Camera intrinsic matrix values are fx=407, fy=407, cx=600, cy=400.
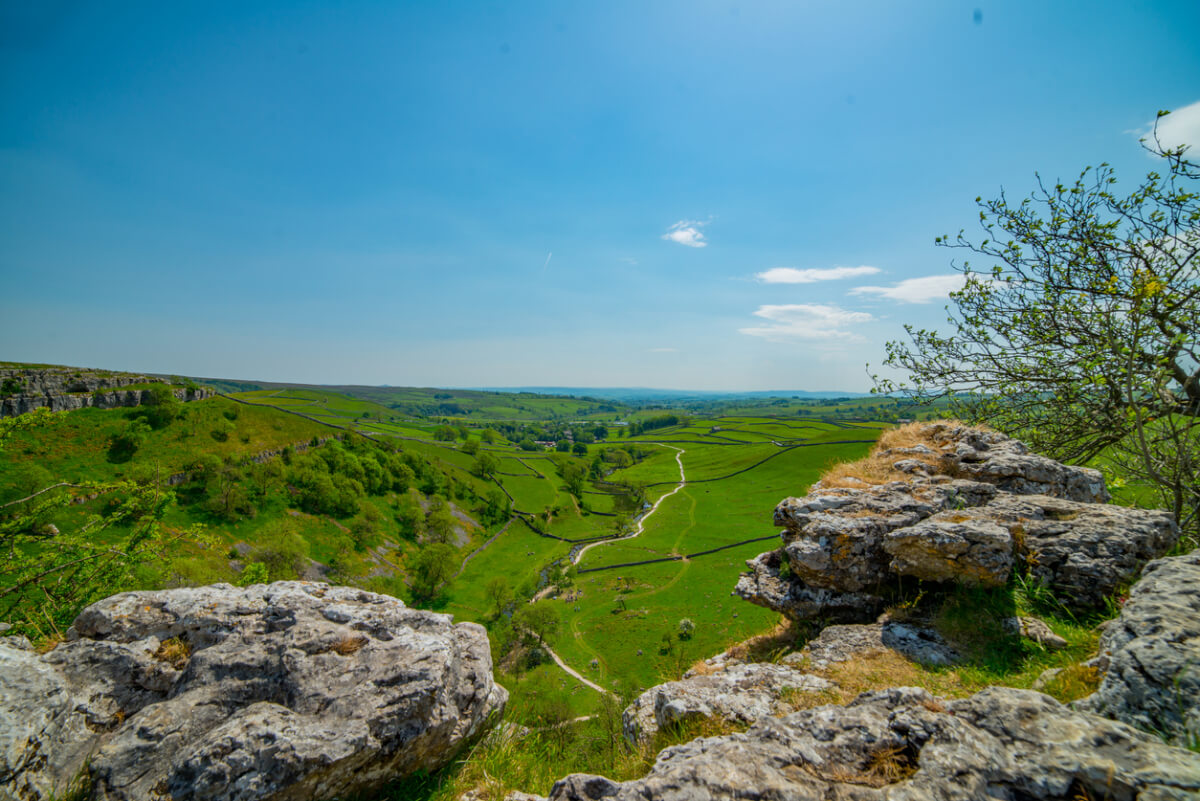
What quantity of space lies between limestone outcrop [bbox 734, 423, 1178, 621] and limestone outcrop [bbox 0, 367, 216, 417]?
70.9m

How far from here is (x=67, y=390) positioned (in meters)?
60.9

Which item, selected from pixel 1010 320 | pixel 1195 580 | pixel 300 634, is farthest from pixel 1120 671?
pixel 1010 320

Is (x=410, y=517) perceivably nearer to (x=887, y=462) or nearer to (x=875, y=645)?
(x=887, y=462)

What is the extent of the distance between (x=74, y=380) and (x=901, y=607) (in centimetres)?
10188

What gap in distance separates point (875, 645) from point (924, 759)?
4.98 metres

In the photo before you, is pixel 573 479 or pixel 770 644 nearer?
pixel 770 644

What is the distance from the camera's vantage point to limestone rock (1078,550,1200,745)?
12.8ft

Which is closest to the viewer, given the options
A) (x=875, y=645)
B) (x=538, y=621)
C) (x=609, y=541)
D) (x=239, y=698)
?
(x=239, y=698)

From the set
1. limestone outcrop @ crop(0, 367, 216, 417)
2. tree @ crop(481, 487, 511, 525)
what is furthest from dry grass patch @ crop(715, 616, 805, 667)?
tree @ crop(481, 487, 511, 525)

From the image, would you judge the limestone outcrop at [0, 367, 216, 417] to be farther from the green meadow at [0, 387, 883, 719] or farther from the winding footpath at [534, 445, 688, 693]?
the winding footpath at [534, 445, 688, 693]

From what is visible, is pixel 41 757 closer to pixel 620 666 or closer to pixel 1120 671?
pixel 1120 671

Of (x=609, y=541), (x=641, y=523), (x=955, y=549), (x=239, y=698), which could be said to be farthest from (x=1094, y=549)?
(x=641, y=523)

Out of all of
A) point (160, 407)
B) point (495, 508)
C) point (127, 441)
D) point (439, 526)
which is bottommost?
point (495, 508)

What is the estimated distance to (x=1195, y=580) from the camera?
16.7ft
